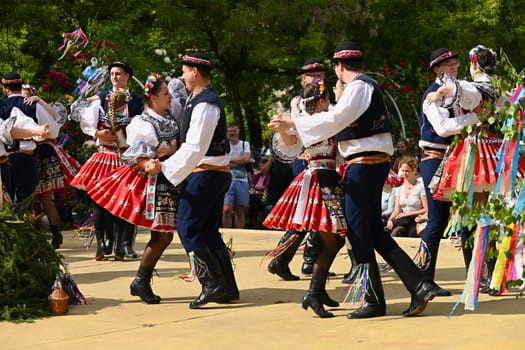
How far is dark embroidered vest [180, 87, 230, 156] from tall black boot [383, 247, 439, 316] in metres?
1.45

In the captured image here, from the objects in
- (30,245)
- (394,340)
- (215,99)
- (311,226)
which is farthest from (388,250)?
(30,245)

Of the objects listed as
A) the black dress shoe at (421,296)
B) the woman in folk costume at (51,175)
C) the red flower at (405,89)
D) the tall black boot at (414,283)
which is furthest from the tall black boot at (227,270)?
the red flower at (405,89)

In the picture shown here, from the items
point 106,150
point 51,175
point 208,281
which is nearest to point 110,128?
point 106,150

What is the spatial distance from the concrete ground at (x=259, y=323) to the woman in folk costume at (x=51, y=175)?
9.21 feet

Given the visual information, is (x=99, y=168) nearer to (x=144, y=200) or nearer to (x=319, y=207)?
(x=144, y=200)

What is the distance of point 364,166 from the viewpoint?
6.96 meters

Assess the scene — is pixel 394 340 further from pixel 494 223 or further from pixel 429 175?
pixel 429 175

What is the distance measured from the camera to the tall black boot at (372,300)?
703 cm

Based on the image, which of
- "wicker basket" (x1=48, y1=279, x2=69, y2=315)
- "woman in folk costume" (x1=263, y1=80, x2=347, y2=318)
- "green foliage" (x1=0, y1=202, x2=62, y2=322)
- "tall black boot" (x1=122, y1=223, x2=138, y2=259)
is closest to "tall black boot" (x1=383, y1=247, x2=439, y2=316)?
"woman in folk costume" (x1=263, y1=80, x2=347, y2=318)

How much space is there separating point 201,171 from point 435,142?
187 cm

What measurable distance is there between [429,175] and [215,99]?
5.94ft

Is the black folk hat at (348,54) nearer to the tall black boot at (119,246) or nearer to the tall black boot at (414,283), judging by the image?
the tall black boot at (414,283)

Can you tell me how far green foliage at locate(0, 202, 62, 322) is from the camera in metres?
7.24

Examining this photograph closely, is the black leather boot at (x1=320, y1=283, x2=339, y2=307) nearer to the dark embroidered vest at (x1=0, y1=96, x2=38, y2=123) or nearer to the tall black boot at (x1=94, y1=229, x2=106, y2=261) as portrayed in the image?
the tall black boot at (x1=94, y1=229, x2=106, y2=261)
